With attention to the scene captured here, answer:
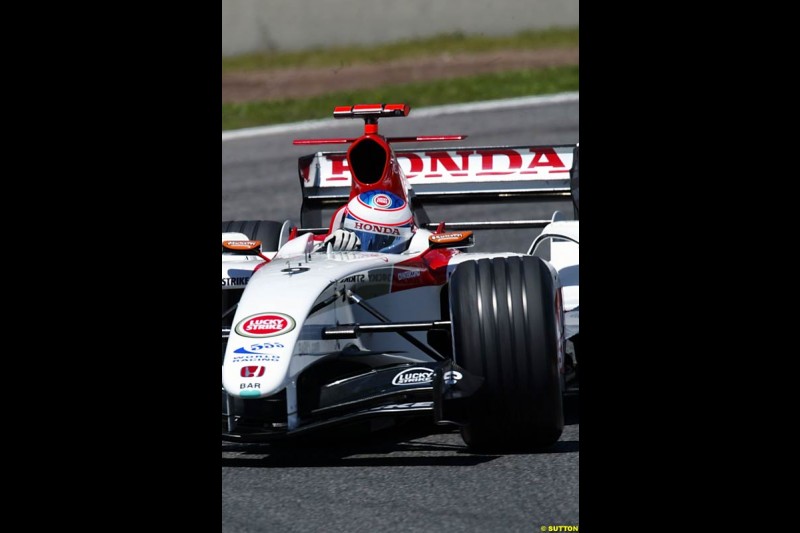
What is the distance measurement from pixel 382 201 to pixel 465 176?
5.26 ft

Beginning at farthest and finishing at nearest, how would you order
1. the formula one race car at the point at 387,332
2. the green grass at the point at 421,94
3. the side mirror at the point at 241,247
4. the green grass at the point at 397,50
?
the green grass at the point at 397,50, the green grass at the point at 421,94, the side mirror at the point at 241,247, the formula one race car at the point at 387,332

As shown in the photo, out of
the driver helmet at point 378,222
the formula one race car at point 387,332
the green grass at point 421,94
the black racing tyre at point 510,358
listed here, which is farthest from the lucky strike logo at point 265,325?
the green grass at point 421,94

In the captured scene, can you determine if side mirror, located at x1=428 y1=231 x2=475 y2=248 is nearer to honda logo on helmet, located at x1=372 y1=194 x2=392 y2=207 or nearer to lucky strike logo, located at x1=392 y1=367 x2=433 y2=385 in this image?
honda logo on helmet, located at x1=372 y1=194 x2=392 y2=207

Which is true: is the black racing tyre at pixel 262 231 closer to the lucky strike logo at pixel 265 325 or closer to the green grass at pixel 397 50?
the lucky strike logo at pixel 265 325

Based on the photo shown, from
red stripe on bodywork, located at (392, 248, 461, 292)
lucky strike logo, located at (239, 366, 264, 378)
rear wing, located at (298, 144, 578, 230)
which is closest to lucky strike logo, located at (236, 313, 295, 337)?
lucky strike logo, located at (239, 366, 264, 378)

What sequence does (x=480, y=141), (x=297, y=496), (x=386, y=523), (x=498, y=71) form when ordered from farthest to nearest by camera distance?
(x=498, y=71) → (x=480, y=141) → (x=297, y=496) → (x=386, y=523)

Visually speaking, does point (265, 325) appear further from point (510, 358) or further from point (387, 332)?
point (510, 358)

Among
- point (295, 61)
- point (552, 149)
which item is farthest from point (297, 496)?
point (295, 61)

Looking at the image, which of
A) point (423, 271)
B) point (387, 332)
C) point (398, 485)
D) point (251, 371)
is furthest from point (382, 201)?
point (398, 485)

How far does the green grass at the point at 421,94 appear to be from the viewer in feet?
54.0

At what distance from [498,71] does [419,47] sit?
1349 millimetres

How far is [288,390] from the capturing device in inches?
204

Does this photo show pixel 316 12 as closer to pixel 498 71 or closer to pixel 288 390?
pixel 498 71

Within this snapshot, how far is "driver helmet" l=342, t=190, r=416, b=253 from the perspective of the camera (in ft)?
21.7
